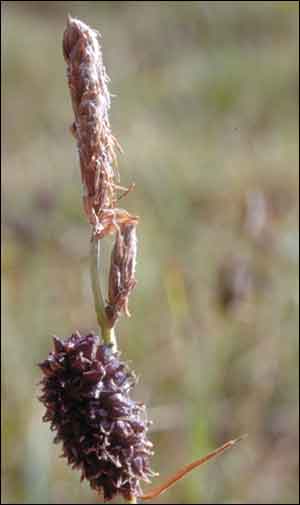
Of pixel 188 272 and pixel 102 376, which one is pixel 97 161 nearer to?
pixel 102 376

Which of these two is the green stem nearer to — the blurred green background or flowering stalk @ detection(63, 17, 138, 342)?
flowering stalk @ detection(63, 17, 138, 342)

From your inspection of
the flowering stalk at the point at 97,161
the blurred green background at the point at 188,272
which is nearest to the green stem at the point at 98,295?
the flowering stalk at the point at 97,161

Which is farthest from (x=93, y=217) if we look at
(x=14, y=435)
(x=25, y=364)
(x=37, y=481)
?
(x=25, y=364)

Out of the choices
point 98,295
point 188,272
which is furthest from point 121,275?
point 188,272

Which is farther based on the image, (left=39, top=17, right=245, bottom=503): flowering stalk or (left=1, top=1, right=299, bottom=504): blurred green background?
(left=1, top=1, right=299, bottom=504): blurred green background

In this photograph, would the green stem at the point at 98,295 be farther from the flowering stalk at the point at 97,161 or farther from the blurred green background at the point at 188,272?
the blurred green background at the point at 188,272

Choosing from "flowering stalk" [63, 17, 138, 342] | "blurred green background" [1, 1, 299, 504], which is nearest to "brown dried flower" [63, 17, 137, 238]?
Result: "flowering stalk" [63, 17, 138, 342]

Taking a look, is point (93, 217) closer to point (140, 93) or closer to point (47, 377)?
point (47, 377)
